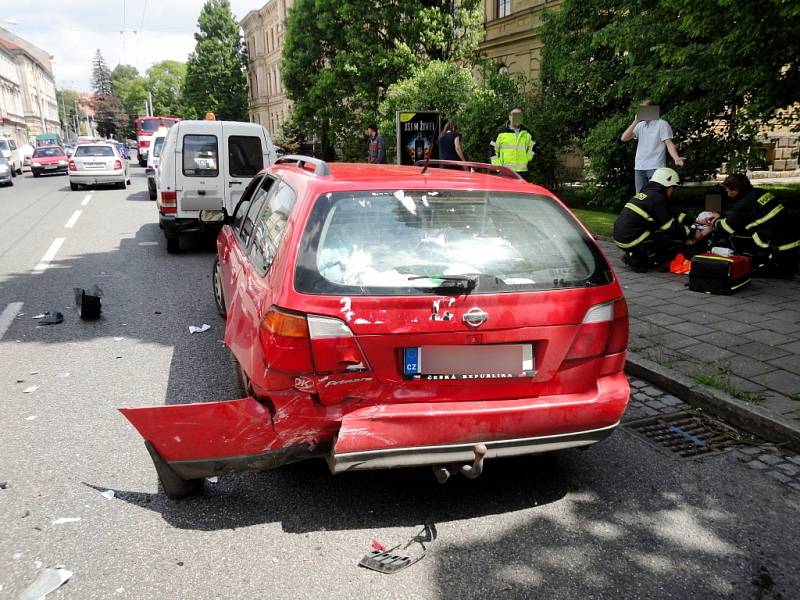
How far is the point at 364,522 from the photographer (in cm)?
320

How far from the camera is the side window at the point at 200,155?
10.5 meters

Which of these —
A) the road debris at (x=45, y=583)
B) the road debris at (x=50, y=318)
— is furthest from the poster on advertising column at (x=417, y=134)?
the road debris at (x=45, y=583)

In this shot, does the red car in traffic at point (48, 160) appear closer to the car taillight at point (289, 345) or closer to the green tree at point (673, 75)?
the green tree at point (673, 75)

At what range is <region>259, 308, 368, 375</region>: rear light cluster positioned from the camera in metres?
2.89

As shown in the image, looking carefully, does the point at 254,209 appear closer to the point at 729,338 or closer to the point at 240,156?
the point at 729,338

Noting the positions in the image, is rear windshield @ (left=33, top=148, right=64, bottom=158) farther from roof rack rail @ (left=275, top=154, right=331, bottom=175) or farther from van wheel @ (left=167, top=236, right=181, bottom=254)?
roof rack rail @ (left=275, top=154, right=331, bottom=175)

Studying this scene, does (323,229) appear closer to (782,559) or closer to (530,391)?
(530,391)

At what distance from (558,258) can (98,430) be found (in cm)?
304

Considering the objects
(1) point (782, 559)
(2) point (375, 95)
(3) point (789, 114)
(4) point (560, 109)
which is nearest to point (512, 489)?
(1) point (782, 559)

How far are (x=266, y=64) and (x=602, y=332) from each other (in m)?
78.4

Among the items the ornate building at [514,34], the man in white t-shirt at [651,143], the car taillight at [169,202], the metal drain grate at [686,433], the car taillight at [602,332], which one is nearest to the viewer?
the car taillight at [602,332]

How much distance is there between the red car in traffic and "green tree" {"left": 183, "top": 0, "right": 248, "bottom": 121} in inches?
1610

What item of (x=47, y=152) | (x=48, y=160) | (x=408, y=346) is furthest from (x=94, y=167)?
(x=408, y=346)

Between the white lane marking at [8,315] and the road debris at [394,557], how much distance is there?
16.3 feet
